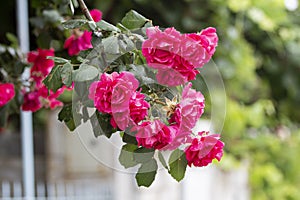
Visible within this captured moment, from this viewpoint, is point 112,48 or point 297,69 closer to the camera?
point 112,48

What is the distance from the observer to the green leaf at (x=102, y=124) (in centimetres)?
87

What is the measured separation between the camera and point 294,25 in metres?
3.32

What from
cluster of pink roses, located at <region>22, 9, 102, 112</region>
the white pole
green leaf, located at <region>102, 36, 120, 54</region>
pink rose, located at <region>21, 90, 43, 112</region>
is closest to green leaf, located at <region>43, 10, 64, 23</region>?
cluster of pink roses, located at <region>22, 9, 102, 112</region>

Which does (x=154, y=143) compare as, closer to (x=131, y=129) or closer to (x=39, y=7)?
(x=131, y=129)

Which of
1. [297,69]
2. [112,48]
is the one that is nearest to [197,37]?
[112,48]

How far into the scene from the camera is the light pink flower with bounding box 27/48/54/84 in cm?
126

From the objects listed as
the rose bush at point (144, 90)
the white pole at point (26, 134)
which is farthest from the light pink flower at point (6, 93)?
the white pole at point (26, 134)

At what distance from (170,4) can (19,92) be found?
1596mm

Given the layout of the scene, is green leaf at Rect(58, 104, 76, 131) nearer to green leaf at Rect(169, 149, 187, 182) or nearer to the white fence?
green leaf at Rect(169, 149, 187, 182)

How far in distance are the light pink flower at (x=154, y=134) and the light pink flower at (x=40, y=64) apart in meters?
0.50

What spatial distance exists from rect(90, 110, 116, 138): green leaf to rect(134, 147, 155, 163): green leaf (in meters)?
0.05

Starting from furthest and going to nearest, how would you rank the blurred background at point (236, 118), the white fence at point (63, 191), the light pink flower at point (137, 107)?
the blurred background at point (236, 118), the white fence at point (63, 191), the light pink flower at point (137, 107)

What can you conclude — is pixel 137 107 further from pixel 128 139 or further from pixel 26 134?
pixel 26 134

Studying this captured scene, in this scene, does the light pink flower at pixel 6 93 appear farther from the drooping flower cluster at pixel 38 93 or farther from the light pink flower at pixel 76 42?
the light pink flower at pixel 76 42
